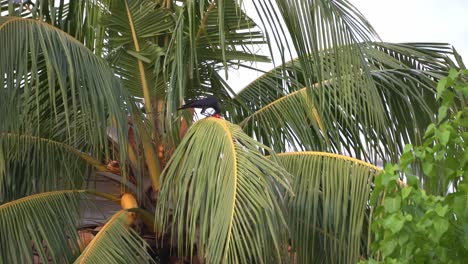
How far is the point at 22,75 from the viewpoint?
537 cm

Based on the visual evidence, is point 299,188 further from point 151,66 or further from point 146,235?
point 151,66

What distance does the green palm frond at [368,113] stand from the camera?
612cm

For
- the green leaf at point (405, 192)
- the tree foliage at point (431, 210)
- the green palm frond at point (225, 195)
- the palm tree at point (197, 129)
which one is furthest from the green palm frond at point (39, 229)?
the green leaf at point (405, 192)

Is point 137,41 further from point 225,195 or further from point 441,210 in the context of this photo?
point 441,210

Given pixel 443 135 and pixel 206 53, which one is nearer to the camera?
pixel 443 135

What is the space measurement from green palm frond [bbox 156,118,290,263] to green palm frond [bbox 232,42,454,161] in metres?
0.76

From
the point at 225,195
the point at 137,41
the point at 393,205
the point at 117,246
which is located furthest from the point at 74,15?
the point at 393,205

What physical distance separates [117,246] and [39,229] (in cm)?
53

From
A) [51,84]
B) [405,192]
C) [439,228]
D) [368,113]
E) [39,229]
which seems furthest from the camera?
[368,113]

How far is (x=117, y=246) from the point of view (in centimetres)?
560

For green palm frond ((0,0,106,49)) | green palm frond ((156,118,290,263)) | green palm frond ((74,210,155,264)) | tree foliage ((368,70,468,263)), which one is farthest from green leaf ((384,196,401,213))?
green palm frond ((0,0,106,49))

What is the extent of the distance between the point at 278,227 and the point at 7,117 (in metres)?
1.59

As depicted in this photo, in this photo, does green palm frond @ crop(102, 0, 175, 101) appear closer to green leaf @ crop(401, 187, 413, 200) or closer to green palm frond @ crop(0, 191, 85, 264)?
green palm frond @ crop(0, 191, 85, 264)

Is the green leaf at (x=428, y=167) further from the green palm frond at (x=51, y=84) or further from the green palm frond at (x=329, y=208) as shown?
the green palm frond at (x=51, y=84)
